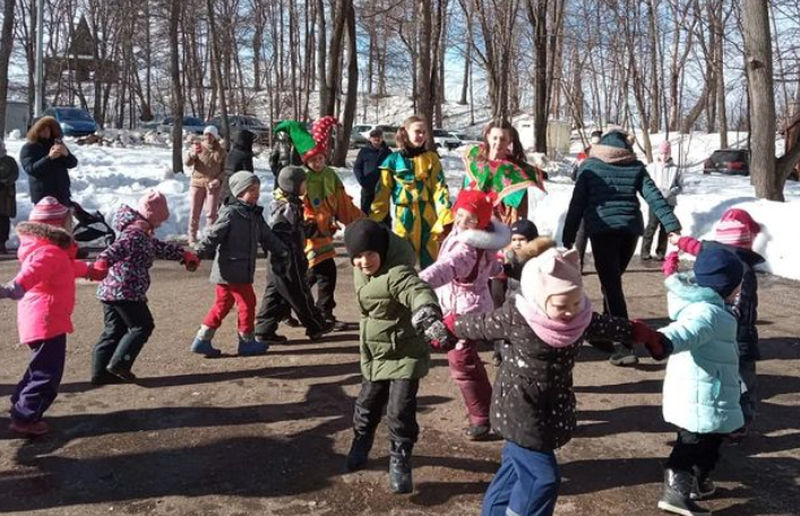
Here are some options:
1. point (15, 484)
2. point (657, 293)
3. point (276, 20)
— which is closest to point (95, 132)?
point (276, 20)

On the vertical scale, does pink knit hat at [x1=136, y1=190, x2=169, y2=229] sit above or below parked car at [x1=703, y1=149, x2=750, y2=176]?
below

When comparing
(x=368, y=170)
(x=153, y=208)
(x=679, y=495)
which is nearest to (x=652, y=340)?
(x=679, y=495)

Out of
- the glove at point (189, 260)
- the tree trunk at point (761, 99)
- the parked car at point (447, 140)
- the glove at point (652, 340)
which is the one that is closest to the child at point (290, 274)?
the glove at point (189, 260)

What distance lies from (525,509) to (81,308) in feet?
18.4

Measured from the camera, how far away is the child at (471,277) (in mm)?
4203

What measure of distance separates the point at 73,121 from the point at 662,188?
25316mm

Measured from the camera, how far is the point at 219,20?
29781 millimetres

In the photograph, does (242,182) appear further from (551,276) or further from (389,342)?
(551,276)

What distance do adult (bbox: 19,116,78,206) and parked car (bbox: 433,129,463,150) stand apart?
30408 mm

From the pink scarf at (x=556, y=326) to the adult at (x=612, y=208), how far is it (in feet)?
9.31

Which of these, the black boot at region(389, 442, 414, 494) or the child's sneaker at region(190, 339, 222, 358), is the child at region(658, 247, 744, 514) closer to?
the black boot at region(389, 442, 414, 494)

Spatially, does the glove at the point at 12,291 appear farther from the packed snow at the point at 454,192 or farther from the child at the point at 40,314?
the packed snow at the point at 454,192

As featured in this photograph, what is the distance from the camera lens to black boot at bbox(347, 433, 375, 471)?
3.89 meters

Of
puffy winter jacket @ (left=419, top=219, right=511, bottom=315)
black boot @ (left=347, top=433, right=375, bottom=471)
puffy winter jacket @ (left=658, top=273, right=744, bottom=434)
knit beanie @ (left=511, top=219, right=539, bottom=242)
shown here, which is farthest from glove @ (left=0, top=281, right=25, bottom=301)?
puffy winter jacket @ (left=658, top=273, right=744, bottom=434)
